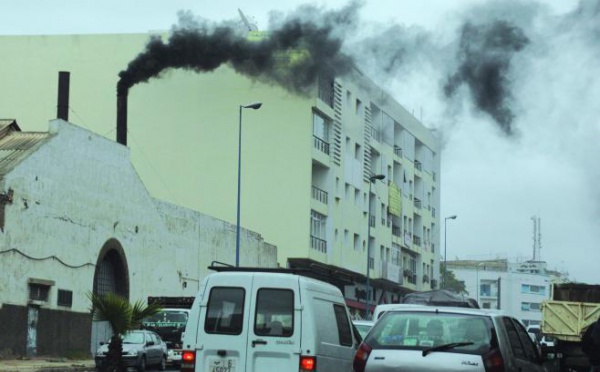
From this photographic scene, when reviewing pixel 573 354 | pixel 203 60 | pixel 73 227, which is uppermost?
pixel 203 60

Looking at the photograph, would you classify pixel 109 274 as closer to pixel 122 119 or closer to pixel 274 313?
pixel 122 119

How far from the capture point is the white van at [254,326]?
1402cm

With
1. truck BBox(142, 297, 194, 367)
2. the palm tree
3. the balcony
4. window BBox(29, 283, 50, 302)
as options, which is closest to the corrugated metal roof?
window BBox(29, 283, 50, 302)

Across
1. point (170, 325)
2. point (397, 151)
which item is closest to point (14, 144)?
point (170, 325)

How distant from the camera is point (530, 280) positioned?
442 ft

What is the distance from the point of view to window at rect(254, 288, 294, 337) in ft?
46.5

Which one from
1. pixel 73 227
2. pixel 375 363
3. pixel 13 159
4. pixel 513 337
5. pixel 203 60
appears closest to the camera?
pixel 375 363

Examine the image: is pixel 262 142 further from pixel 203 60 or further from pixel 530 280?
pixel 530 280

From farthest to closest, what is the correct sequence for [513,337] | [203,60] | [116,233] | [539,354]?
[203,60]
[116,233]
[539,354]
[513,337]

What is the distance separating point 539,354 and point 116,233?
2835 cm

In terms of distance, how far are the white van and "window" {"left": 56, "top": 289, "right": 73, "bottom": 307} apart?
22.8 metres

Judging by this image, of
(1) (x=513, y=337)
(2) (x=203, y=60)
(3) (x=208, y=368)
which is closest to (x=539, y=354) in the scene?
(1) (x=513, y=337)

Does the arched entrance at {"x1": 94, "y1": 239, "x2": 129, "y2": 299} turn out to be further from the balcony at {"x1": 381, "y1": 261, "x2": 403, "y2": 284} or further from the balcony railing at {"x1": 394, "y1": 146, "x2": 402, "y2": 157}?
the balcony railing at {"x1": 394, "y1": 146, "x2": 402, "y2": 157}

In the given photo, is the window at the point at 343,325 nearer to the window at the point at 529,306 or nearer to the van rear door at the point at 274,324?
the van rear door at the point at 274,324
